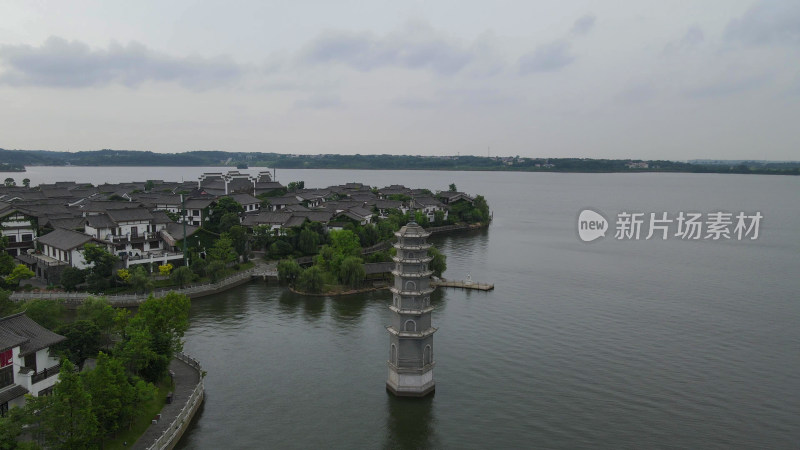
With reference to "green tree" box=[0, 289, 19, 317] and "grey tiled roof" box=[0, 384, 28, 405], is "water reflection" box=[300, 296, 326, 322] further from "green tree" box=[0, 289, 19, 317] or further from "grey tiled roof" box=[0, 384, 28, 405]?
"grey tiled roof" box=[0, 384, 28, 405]

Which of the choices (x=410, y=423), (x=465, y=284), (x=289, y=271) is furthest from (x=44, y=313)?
(x=465, y=284)

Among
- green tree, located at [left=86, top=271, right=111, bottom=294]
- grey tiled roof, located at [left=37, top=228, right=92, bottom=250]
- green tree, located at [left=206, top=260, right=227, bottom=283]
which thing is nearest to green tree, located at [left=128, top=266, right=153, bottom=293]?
Result: green tree, located at [left=86, top=271, right=111, bottom=294]

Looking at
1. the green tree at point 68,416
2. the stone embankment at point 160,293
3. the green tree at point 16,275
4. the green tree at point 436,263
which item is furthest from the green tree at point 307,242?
the green tree at point 68,416

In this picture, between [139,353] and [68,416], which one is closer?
[68,416]

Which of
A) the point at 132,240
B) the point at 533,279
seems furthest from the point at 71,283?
the point at 533,279

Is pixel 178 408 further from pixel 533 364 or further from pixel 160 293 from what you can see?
pixel 160 293

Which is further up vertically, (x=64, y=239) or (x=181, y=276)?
(x=64, y=239)

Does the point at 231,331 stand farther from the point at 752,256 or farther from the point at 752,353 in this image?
the point at 752,256
